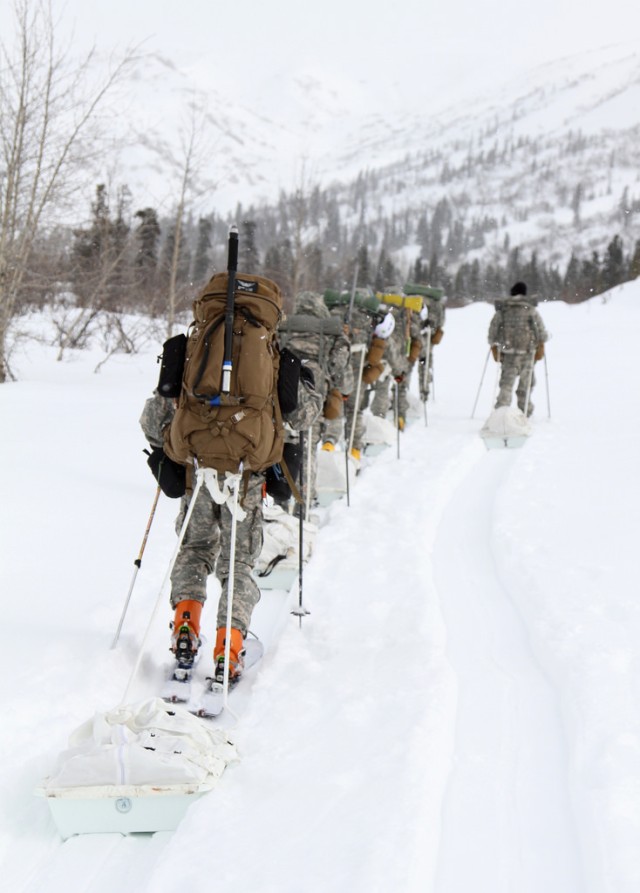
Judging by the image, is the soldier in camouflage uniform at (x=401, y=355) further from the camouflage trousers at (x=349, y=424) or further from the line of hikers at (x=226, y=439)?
the line of hikers at (x=226, y=439)

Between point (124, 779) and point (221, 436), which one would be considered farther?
point (221, 436)

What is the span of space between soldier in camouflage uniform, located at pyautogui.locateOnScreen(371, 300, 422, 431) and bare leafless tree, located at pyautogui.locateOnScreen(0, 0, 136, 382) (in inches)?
229

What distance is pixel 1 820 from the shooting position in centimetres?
269

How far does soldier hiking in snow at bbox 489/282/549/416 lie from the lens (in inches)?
480

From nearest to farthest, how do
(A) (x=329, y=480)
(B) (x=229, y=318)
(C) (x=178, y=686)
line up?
(B) (x=229, y=318) → (C) (x=178, y=686) → (A) (x=329, y=480)

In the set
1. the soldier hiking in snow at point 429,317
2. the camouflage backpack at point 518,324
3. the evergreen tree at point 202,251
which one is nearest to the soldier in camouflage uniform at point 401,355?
the soldier hiking in snow at point 429,317

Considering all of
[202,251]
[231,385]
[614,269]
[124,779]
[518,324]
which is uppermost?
[614,269]

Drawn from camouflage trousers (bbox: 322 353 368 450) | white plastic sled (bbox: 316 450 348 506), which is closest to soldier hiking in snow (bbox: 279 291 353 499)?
white plastic sled (bbox: 316 450 348 506)

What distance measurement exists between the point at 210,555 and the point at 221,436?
0.77m

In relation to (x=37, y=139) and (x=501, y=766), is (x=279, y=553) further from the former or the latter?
(x=37, y=139)

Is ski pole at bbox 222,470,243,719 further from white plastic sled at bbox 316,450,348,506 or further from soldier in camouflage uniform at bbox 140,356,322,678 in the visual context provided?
white plastic sled at bbox 316,450,348,506

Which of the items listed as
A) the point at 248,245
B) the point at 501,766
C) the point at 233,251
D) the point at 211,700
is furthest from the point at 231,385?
the point at 248,245

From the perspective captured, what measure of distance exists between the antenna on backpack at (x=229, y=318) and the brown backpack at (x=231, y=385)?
0.16 ft

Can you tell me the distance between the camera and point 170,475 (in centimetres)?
388
